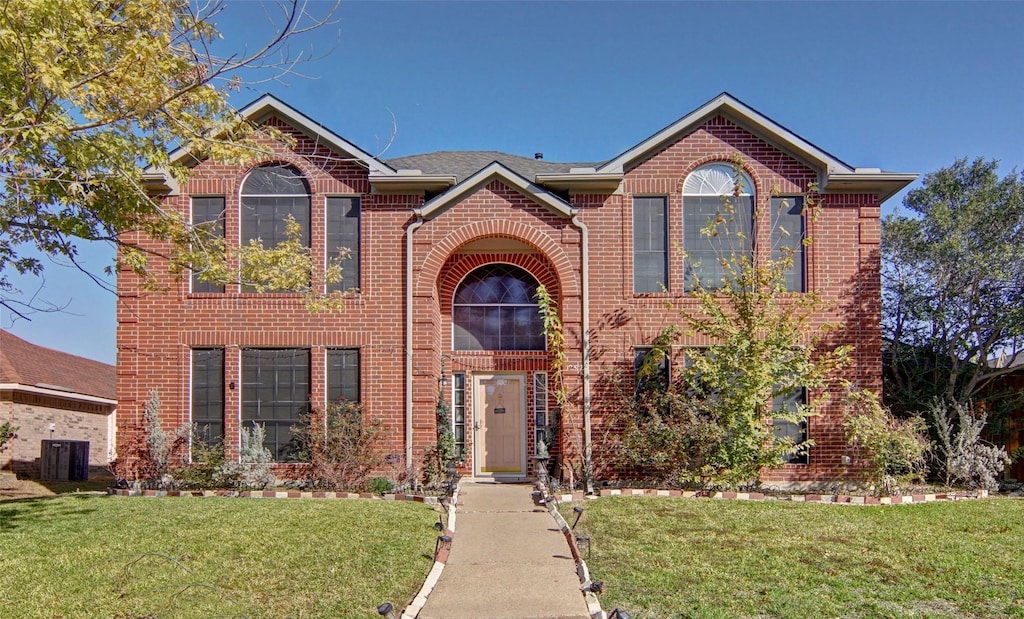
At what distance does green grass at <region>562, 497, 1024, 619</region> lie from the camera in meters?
8.12

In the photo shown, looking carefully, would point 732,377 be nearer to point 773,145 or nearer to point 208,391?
point 773,145

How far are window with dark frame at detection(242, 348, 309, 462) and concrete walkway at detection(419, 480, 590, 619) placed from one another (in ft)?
14.5

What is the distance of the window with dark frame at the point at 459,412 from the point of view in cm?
1728

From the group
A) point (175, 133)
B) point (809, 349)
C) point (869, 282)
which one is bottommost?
point (809, 349)

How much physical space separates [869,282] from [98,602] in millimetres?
13995

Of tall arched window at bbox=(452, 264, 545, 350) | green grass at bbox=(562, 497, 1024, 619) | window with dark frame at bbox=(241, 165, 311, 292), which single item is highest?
window with dark frame at bbox=(241, 165, 311, 292)

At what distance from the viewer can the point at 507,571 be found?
9.63m

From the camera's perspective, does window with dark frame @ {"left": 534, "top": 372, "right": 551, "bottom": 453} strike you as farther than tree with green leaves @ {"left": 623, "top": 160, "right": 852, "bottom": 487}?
Yes

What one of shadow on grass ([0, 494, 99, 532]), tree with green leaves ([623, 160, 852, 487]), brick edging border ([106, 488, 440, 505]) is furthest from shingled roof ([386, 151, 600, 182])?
shadow on grass ([0, 494, 99, 532])

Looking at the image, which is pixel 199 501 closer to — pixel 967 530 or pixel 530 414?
pixel 530 414

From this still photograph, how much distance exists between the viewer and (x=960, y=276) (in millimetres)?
17625

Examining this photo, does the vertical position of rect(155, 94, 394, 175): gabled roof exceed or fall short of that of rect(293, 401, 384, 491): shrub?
it exceeds it

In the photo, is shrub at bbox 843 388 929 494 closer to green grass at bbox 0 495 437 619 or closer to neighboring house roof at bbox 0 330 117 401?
green grass at bbox 0 495 437 619

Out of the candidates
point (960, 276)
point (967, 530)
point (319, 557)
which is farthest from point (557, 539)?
point (960, 276)
